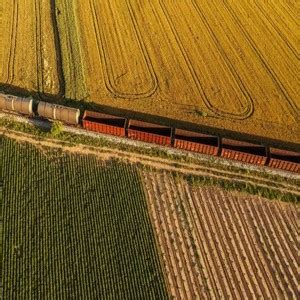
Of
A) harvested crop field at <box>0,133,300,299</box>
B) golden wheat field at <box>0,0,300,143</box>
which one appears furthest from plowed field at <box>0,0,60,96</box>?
harvested crop field at <box>0,133,300,299</box>

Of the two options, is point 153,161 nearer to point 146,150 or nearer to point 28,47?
point 146,150

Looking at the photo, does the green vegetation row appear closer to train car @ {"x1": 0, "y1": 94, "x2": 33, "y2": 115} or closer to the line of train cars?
the line of train cars

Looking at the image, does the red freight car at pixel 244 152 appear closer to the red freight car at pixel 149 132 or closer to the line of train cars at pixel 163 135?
the line of train cars at pixel 163 135

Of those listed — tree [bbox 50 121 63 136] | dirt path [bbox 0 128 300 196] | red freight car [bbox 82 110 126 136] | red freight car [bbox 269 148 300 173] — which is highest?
red freight car [bbox 269 148 300 173]

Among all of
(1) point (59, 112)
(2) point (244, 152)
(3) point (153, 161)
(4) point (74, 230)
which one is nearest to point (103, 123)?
(1) point (59, 112)

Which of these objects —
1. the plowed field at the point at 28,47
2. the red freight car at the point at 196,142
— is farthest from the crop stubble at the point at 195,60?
the plowed field at the point at 28,47

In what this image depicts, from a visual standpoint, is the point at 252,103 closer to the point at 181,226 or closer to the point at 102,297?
the point at 181,226
